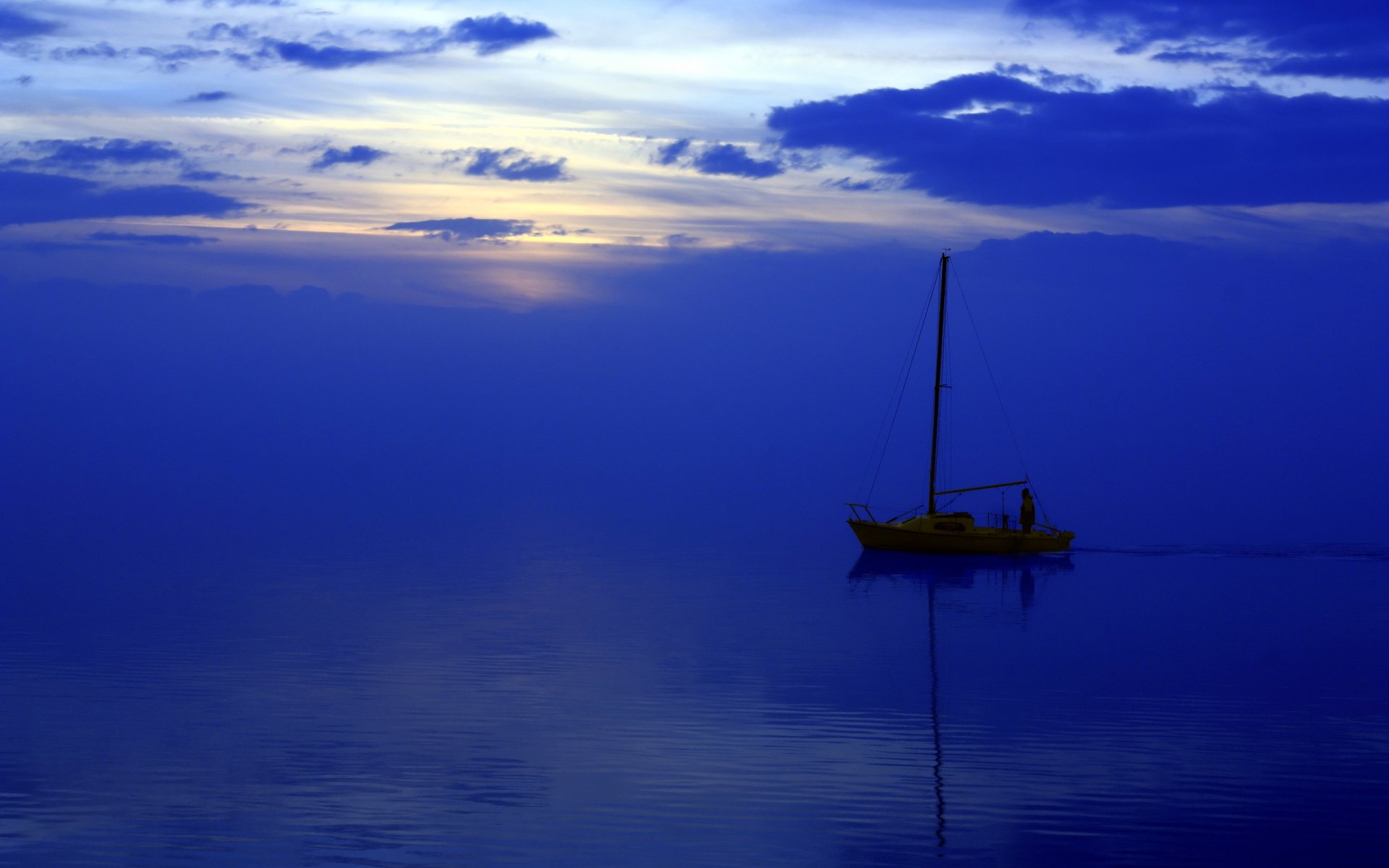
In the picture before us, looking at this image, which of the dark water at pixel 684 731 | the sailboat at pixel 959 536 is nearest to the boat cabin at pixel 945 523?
the sailboat at pixel 959 536

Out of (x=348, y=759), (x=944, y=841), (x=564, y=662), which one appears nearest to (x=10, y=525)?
(x=564, y=662)

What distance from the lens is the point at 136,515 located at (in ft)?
354

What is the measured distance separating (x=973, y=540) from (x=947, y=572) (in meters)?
3.88

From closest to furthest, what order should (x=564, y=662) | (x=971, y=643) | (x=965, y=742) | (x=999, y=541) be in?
(x=965, y=742), (x=564, y=662), (x=971, y=643), (x=999, y=541)

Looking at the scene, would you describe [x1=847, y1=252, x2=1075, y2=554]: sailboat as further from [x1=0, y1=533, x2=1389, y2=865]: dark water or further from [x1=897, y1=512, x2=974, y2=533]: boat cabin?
[x1=0, y1=533, x2=1389, y2=865]: dark water

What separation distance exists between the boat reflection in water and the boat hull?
755 millimetres

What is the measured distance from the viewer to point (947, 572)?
192ft

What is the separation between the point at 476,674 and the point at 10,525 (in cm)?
7579

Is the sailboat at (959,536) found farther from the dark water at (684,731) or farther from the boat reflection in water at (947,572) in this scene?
the dark water at (684,731)

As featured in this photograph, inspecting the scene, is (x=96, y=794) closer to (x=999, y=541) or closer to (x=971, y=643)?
(x=971, y=643)

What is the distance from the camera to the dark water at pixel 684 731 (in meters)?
16.7

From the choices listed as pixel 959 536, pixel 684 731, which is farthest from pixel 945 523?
pixel 684 731

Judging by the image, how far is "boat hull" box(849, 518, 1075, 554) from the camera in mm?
61531

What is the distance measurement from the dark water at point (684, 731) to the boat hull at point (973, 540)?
47.4ft
